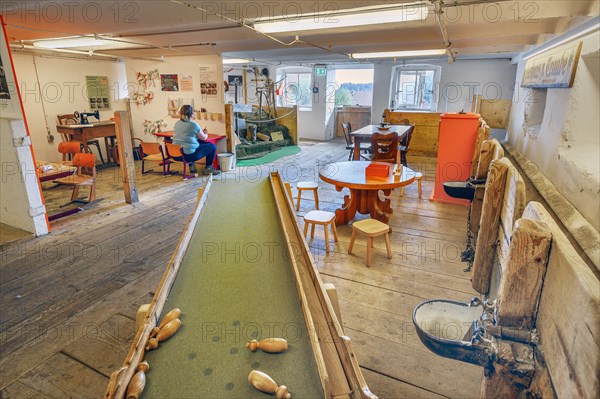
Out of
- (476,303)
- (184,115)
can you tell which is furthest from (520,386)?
(184,115)

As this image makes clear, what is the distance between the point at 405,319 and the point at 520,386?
5.87ft

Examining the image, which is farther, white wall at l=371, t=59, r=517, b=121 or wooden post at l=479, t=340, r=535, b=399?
white wall at l=371, t=59, r=517, b=121

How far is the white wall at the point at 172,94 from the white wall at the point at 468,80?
18.1 ft

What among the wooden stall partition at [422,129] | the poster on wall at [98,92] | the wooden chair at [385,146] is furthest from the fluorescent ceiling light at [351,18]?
the poster on wall at [98,92]

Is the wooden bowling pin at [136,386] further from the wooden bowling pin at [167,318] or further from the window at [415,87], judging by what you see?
the window at [415,87]

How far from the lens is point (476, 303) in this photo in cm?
120

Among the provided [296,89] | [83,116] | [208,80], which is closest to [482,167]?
[208,80]

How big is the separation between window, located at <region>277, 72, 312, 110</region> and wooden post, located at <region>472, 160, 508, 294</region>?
11.4m

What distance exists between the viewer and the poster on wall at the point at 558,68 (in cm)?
298

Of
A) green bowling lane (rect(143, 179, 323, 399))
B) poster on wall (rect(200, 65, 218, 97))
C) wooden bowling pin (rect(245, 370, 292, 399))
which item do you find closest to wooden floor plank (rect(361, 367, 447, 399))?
green bowling lane (rect(143, 179, 323, 399))

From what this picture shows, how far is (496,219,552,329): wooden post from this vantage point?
0.82 metres

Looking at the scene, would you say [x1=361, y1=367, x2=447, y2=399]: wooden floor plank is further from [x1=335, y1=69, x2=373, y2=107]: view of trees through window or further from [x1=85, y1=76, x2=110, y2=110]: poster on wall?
[x1=335, y1=69, x2=373, y2=107]: view of trees through window

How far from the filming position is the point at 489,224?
143 cm

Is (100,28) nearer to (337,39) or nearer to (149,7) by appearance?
(149,7)
